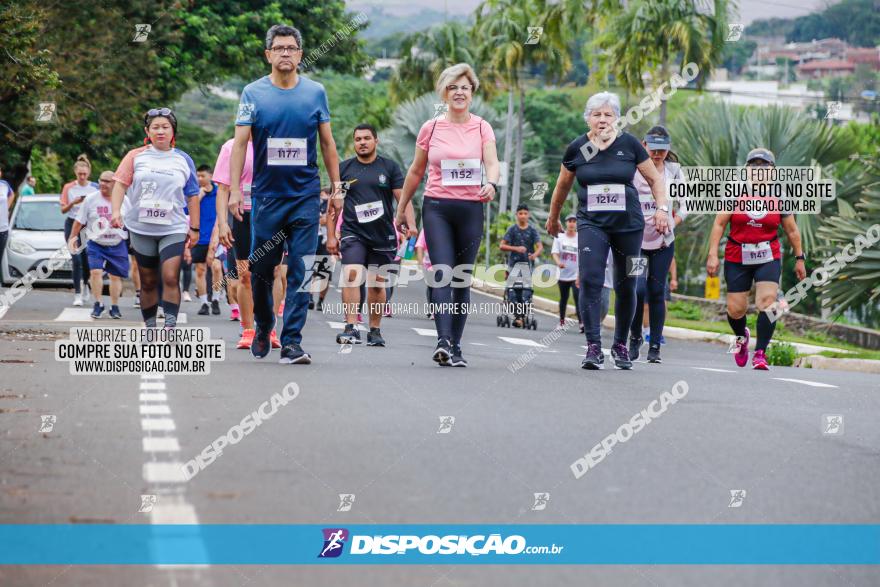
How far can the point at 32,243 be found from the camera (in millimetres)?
25109

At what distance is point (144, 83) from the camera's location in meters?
→ 32.2

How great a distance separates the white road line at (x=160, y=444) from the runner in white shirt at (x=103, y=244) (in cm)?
1092

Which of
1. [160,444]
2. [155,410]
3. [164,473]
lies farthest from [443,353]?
[164,473]

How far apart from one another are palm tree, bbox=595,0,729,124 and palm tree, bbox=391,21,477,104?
29762mm

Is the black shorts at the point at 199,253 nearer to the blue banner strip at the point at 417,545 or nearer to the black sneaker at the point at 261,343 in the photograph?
the black sneaker at the point at 261,343

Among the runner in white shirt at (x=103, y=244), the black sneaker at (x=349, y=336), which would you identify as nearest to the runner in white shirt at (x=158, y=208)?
the black sneaker at (x=349, y=336)

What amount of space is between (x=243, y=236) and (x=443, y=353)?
189cm

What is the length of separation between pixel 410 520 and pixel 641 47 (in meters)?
35.7

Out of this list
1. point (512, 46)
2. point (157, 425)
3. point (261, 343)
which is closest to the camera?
point (157, 425)

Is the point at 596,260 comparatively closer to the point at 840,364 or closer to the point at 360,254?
the point at 360,254

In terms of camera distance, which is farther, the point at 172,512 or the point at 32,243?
the point at 32,243

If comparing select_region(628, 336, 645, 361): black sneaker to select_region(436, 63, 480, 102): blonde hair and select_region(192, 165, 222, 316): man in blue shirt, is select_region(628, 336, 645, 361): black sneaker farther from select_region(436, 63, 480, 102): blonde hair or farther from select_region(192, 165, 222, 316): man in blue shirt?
select_region(192, 165, 222, 316): man in blue shirt

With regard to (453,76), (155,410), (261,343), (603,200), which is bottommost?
(261,343)

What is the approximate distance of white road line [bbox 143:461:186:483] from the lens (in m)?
5.44
